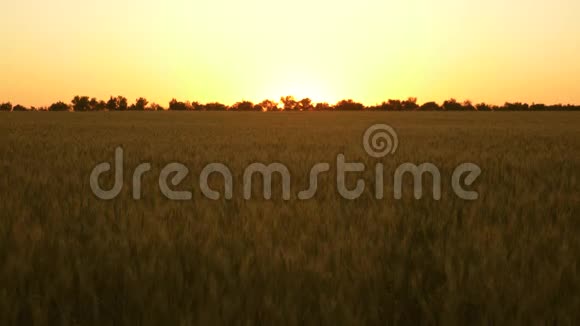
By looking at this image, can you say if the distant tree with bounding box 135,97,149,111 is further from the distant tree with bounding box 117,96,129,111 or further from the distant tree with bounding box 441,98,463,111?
the distant tree with bounding box 441,98,463,111

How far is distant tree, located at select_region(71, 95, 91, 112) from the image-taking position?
222 feet

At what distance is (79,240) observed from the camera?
A: 9.27 ft

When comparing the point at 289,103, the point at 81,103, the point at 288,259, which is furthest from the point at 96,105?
the point at 288,259

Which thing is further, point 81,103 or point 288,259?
point 81,103

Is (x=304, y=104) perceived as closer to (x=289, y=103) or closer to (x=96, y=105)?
(x=289, y=103)

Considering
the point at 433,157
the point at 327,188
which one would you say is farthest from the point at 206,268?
the point at 433,157

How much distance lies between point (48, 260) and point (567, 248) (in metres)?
2.59

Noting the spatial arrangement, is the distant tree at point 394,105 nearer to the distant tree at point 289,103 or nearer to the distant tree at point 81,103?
the distant tree at point 289,103

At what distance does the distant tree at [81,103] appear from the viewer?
67.8 m

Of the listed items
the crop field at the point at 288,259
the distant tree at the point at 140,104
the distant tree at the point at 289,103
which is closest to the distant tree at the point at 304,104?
the distant tree at the point at 289,103

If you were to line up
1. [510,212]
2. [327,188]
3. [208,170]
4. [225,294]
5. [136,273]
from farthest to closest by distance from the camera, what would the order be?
[208,170], [327,188], [510,212], [136,273], [225,294]

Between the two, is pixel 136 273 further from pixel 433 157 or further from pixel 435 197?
pixel 433 157

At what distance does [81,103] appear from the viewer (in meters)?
68.3

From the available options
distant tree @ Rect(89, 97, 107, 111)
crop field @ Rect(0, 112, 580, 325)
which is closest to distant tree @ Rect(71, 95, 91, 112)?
distant tree @ Rect(89, 97, 107, 111)
